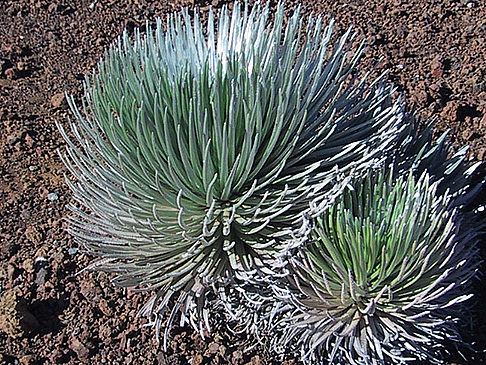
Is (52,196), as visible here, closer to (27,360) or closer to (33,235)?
(33,235)

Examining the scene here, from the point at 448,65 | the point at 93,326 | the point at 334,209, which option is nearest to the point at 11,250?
the point at 93,326

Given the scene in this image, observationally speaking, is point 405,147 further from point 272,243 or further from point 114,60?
point 114,60

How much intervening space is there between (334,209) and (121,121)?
24.6 inches

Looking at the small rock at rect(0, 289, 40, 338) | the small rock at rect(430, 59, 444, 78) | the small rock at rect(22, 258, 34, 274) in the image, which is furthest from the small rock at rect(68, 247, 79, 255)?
the small rock at rect(430, 59, 444, 78)

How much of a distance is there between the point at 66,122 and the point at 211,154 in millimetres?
1167

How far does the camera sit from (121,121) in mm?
1843

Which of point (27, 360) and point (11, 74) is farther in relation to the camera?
point (11, 74)

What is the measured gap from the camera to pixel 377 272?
5.86ft

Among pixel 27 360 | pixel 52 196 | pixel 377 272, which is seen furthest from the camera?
pixel 52 196

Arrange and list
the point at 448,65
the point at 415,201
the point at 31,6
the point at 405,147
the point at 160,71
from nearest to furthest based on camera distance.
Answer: the point at 415,201
the point at 160,71
the point at 405,147
the point at 448,65
the point at 31,6

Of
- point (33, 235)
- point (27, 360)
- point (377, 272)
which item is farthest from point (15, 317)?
point (377, 272)

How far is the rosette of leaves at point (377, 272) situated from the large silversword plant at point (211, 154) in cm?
9

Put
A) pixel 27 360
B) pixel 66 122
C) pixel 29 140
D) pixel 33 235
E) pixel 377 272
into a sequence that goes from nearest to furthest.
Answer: pixel 377 272 < pixel 27 360 < pixel 33 235 < pixel 29 140 < pixel 66 122

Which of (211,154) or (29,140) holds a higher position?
(211,154)
